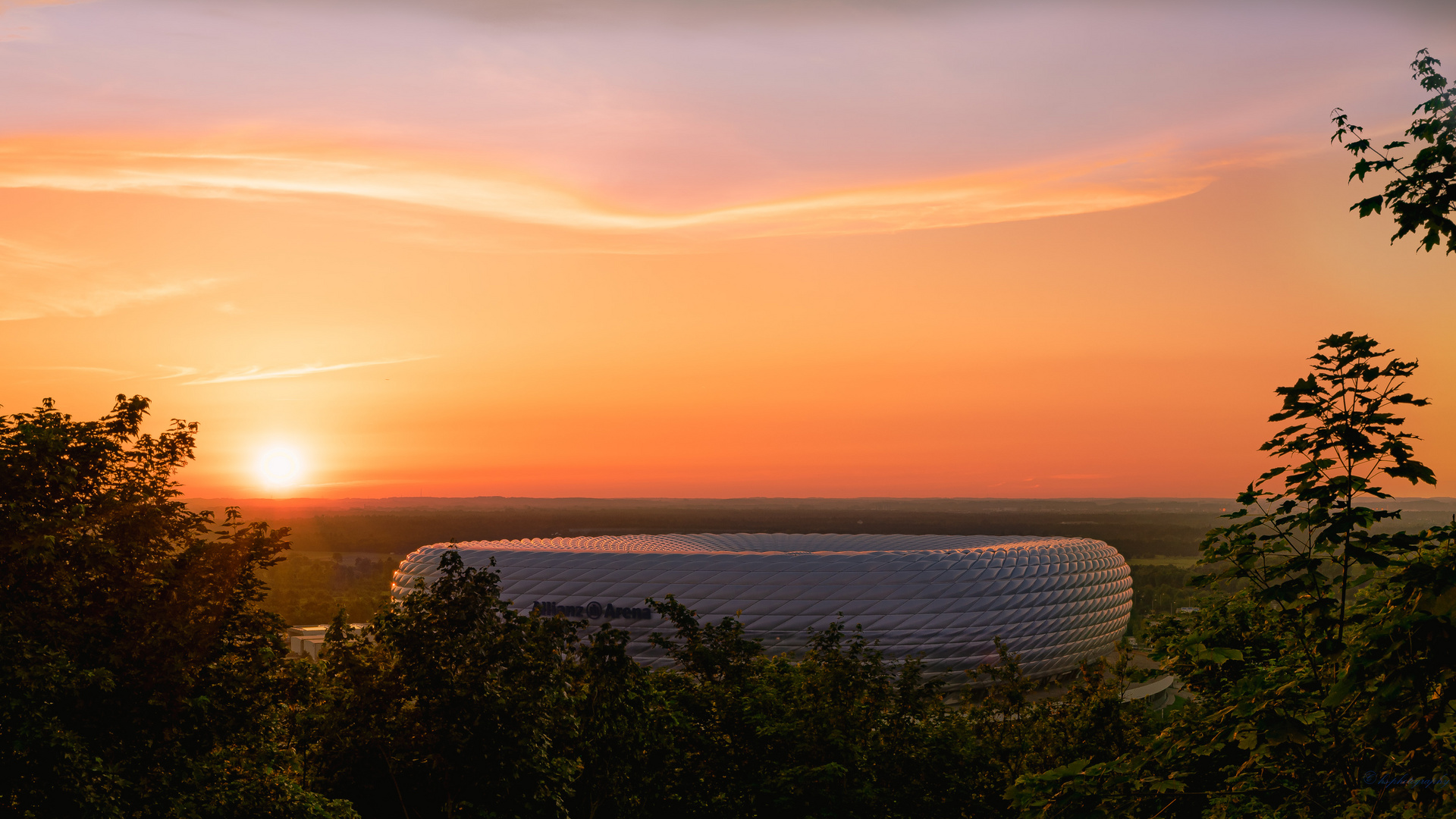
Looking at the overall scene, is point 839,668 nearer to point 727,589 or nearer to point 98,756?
point 98,756

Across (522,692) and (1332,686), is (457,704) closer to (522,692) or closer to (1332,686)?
(522,692)

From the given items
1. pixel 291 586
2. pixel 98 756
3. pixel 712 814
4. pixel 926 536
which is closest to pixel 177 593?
pixel 98 756

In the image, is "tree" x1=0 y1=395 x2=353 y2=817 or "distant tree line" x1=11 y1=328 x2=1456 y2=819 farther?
"tree" x1=0 y1=395 x2=353 y2=817

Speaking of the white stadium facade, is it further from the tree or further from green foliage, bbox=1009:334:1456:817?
green foliage, bbox=1009:334:1456:817

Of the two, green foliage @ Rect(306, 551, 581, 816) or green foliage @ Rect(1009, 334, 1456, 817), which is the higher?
green foliage @ Rect(1009, 334, 1456, 817)

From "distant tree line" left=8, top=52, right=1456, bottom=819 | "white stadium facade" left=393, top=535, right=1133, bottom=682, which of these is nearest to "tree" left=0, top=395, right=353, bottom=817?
"distant tree line" left=8, top=52, right=1456, bottom=819

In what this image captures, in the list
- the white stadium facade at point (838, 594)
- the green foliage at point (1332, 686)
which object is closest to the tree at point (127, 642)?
the green foliage at point (1332, 686)

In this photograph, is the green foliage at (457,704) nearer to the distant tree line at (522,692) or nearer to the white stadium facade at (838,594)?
the distant tree line at (522,692)

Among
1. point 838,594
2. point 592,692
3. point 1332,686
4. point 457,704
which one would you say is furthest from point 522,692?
point 838,594
